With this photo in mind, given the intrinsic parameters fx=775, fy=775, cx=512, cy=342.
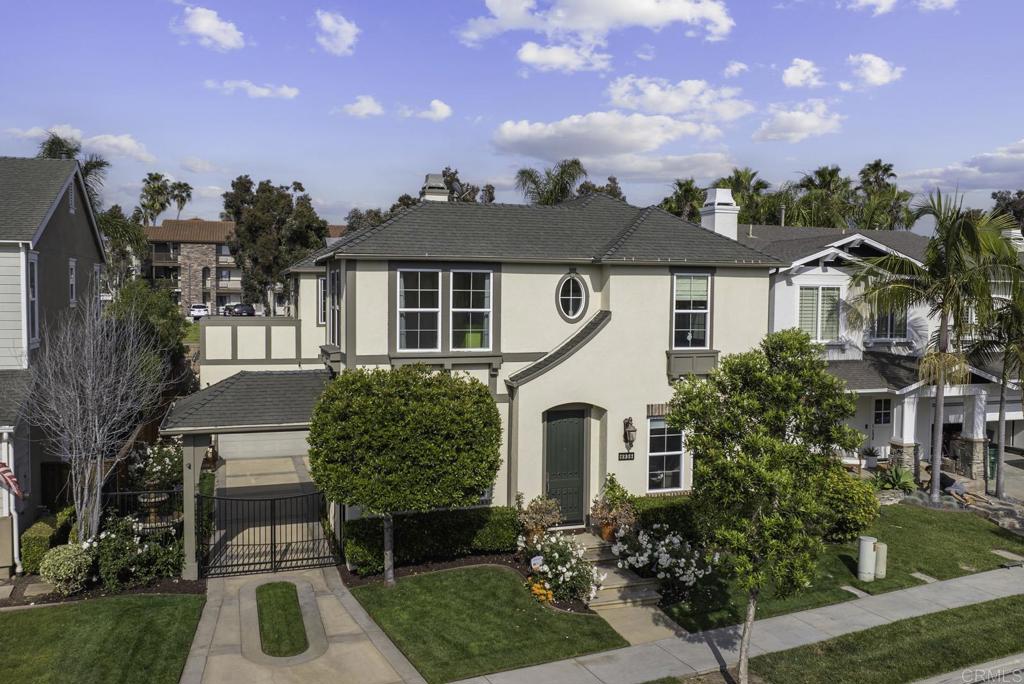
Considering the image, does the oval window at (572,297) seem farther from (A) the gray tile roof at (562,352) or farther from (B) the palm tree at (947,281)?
(B) the palm tree at (947,281)

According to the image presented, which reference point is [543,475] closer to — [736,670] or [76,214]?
[736,670]

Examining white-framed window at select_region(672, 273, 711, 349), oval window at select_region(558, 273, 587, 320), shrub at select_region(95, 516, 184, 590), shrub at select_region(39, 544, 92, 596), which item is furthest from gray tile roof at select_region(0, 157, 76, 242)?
white-framed window at select_region(672, 273, 711, 349)

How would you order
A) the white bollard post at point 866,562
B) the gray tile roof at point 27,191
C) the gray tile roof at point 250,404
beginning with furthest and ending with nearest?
the gray tile roof at point 27,191 → the white bollard post at point 866,562 → the gray tile roof at point 250,404

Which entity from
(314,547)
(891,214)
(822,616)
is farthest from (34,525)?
(891,214)

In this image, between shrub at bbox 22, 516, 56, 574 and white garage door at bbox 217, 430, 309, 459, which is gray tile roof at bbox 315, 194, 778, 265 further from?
white garage door at bbox 217, 430, 309, 459

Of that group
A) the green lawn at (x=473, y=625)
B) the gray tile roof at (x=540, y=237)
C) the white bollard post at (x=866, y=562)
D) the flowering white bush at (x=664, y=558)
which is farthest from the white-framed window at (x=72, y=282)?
the white bollard post at (x=866, y=562)

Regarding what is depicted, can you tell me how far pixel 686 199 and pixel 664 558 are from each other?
3415cm

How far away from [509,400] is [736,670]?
7170mm

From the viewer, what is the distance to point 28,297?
17172 millimetres

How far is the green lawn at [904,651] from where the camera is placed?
11859mm

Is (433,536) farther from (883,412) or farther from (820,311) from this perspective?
(883,412)

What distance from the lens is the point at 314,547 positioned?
17312mm

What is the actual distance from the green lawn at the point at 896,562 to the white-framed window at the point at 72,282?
1813cm

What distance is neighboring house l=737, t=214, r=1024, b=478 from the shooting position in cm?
2330
